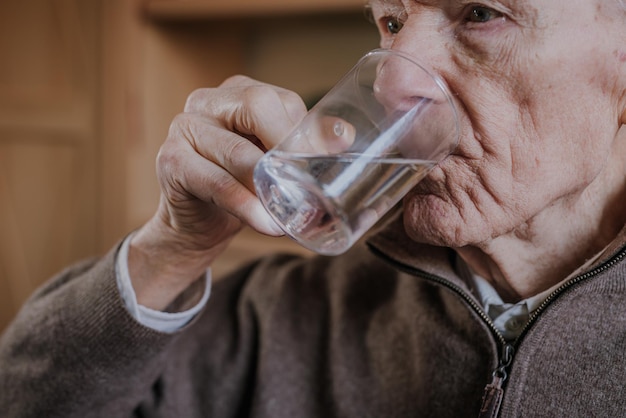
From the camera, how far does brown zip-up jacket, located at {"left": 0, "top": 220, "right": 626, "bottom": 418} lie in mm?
851

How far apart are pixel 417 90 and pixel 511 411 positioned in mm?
389

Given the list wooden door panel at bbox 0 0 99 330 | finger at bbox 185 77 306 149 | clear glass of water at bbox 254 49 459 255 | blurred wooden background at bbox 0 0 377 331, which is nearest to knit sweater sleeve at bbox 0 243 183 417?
finger at bbox 185 77 306 149

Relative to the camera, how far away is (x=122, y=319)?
40.5 inches

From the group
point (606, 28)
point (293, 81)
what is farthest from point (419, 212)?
point (293, 81)

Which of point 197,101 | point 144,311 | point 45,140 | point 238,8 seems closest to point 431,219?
point 197,101

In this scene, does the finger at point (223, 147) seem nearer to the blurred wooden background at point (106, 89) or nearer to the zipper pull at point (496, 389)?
the zipper pull at point (496, 389)

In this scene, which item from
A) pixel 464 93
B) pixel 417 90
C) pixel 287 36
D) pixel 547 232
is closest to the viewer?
pixel 417 90

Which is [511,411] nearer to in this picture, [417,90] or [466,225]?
[466,225]

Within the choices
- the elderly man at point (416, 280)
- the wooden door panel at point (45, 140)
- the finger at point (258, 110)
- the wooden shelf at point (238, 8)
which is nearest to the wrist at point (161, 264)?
the elderly man at point (416, 280)

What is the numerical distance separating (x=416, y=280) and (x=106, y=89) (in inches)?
59.6

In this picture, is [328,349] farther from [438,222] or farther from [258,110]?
[258,110]

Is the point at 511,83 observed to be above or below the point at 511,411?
above

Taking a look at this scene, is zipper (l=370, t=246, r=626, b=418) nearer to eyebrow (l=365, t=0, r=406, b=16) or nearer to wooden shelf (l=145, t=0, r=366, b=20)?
eyebrow (l=365, t=0, r=406, b=16)

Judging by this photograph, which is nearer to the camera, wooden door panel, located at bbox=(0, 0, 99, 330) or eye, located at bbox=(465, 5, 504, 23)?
eye, located at bbox=(465, 5, 504, 23)
